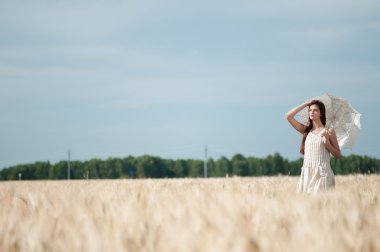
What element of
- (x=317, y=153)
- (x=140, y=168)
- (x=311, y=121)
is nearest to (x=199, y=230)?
(x=317, y=153)

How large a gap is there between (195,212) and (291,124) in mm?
4687

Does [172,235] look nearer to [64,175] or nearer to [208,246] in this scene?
[208,246]

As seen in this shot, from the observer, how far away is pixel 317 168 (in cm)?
671

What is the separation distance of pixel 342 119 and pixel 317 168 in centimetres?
132

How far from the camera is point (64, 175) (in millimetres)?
61469

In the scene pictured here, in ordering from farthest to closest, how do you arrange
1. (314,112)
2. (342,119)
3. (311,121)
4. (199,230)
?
1. (342,119)
2. (311,121)
3. (314,112)
4. (199,230)

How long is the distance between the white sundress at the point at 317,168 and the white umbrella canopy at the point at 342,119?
854 mm

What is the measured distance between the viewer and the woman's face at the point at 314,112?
6.70 m

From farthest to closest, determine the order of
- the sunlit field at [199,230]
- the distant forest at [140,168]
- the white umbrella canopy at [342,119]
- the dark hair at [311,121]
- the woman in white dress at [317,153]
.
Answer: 1. the distant forest at [140,168]
2. the white umbrella canopy at [342,119]
3. the dark hair at [311,121]
4. the woman in white dress at [317,153]
5. the sunlit field at [199,230]

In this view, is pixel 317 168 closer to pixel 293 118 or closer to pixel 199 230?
pixel 293 118

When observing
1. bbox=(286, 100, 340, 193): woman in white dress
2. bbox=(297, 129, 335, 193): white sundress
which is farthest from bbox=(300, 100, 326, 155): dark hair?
bbox=(297, 129, 335, 193): white sundress

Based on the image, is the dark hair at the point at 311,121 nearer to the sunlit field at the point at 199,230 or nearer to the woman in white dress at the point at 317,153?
the woman in white dress at the point at 317,153

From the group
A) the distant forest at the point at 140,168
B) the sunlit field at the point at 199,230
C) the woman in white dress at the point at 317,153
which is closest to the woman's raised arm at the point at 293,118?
the woman in white dress at the point at 317,153

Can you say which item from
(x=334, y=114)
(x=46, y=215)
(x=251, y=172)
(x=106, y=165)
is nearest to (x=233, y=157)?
(x=251, y=172)
